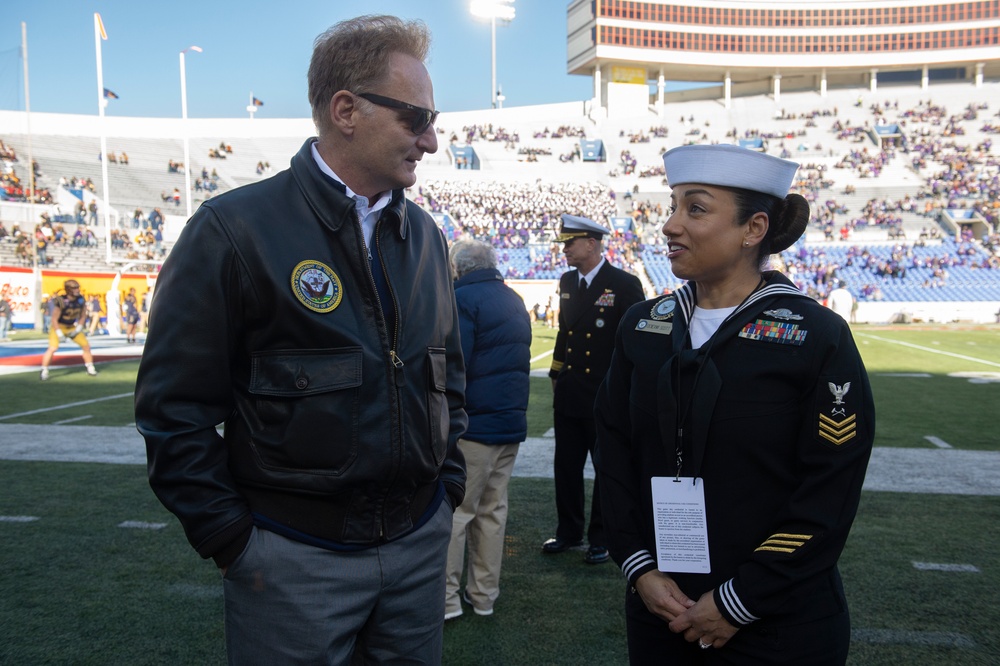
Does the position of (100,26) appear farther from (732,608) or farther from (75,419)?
(732,608)

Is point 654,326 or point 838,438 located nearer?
point 838,438

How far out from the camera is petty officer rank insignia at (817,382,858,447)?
187 cm

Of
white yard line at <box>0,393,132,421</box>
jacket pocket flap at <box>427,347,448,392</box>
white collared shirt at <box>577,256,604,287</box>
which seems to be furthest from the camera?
white yard line at <box>0,393,132,421</box>

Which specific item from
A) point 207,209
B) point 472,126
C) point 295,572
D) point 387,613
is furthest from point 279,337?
point 472,126

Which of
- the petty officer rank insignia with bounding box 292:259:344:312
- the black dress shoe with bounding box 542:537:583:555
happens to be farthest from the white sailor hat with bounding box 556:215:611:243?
the petty officer rank insignia with bounding box 292:259:344:312

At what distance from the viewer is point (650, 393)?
211 cm

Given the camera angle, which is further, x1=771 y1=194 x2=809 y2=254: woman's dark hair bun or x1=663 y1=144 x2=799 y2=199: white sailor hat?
x1=771 y1=194 x2=809 y2=254: woman's dark hair bun

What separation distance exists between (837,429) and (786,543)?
0.29 meters

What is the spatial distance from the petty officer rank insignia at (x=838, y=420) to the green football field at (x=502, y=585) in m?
2.11

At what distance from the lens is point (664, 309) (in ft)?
7.23

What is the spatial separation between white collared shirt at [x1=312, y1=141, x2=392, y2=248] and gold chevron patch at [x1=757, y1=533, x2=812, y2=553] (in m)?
1.19

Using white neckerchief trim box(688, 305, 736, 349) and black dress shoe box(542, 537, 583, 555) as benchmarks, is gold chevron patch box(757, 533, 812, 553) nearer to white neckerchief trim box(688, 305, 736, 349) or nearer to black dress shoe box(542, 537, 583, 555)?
white neckerchief trim box(688, 305, 736, 349)

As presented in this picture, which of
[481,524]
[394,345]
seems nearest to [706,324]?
[394,345]

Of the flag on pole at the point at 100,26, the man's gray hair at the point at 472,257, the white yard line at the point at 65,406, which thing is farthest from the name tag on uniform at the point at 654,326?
the flag on pole at the point at 100,26
